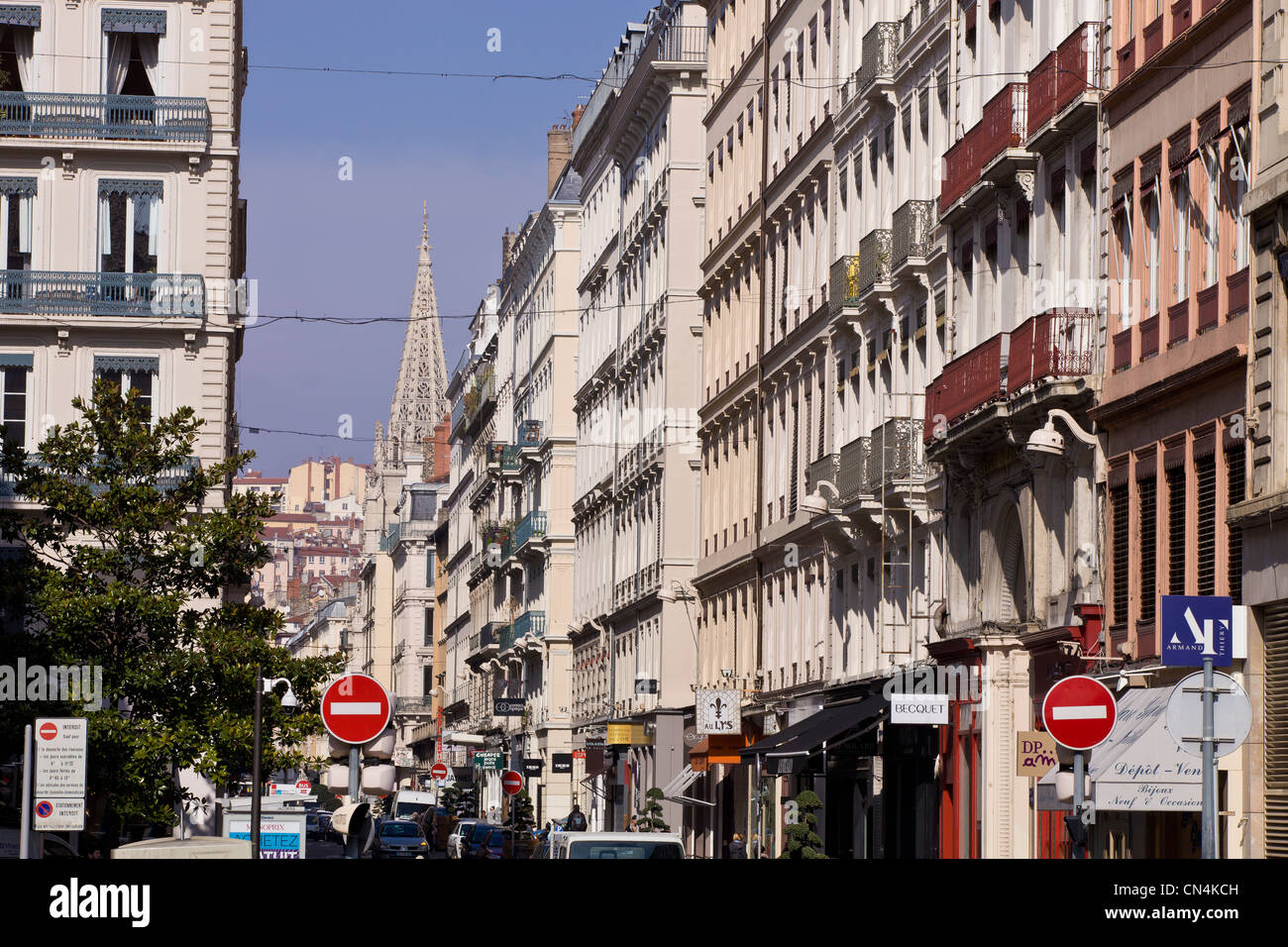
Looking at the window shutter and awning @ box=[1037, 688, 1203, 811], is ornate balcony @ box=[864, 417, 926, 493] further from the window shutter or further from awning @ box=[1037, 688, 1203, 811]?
the window shutter

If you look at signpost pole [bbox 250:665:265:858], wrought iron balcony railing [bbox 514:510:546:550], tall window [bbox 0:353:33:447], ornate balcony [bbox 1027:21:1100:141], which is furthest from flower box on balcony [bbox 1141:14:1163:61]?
wrought iron balcony railing [bbox 514:510:546:550]

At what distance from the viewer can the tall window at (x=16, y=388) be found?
47219 millimetres

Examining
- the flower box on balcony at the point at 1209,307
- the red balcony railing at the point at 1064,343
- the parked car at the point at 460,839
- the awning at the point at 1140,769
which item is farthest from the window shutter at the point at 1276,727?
the parked car at the point at 460,839

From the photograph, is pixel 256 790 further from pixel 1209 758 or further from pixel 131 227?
pixel 131 227

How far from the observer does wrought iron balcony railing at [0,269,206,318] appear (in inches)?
1870

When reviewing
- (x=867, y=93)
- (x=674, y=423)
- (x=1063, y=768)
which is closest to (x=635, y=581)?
(x=674, y=423)

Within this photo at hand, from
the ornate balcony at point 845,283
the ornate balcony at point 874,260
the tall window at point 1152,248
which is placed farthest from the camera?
the ornate balcony at point 845,283

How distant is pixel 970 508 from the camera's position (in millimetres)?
36469

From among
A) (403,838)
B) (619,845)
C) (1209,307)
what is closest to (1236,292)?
(1209,307)

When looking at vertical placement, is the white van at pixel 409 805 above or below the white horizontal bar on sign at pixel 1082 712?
below

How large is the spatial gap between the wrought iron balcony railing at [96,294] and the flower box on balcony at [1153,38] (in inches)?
946

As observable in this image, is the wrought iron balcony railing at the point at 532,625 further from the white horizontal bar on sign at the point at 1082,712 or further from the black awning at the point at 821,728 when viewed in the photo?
the white horizontal bar on sign at the point at 1082,712

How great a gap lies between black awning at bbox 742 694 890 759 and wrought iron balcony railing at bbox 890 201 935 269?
7844mm
